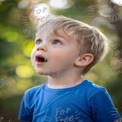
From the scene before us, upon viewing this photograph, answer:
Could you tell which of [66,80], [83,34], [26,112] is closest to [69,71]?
[66,80]

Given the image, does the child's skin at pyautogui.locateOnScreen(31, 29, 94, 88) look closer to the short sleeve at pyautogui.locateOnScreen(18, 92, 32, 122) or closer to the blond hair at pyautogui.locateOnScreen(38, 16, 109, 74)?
the blond hair at pyautogui.locateOnScreen(38, 16, 109, 74)

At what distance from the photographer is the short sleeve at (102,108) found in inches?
44.5

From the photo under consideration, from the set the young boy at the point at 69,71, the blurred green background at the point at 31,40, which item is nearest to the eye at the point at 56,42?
the young boy at the point at 69,71

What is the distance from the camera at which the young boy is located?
3.78 ft

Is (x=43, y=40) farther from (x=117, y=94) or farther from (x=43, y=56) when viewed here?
(x=117, y=94)

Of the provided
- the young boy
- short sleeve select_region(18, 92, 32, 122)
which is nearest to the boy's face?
the young boy

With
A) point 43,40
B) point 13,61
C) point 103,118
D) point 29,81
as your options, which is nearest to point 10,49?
point 13,61

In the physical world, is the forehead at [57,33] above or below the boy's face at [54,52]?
above

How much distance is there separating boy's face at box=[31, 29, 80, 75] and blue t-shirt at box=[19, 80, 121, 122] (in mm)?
96

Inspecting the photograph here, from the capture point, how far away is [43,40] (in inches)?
46.8

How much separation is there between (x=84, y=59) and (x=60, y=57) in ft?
0.32

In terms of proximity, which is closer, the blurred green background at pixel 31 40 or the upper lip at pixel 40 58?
the upper lip at pixel 40 58

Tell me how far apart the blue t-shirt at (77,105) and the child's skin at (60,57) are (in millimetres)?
41

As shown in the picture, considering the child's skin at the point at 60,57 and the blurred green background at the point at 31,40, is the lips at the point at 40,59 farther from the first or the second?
the blurred green background at the point at 31,40
